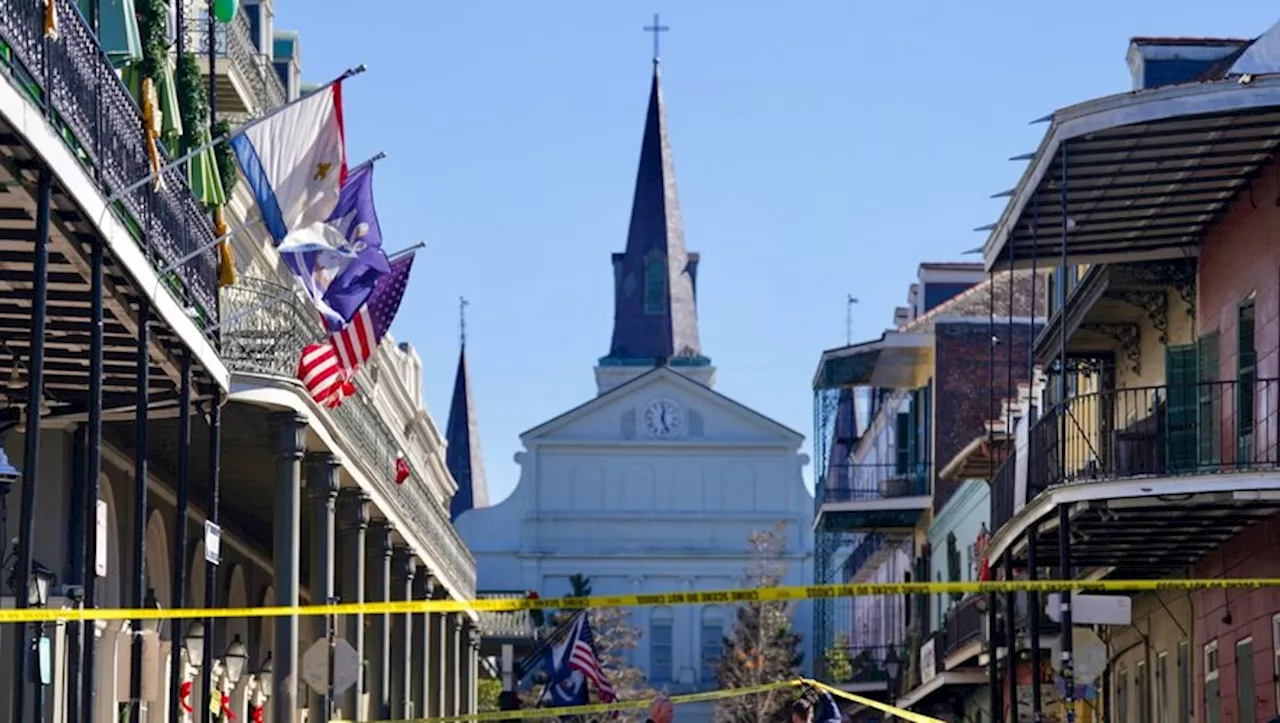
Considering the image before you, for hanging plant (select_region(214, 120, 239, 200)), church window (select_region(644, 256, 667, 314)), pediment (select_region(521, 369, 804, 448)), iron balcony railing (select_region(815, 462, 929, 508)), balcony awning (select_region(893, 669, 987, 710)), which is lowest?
balcony awning (select_region(893, 669, 987, 710))

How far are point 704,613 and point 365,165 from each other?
271 feet

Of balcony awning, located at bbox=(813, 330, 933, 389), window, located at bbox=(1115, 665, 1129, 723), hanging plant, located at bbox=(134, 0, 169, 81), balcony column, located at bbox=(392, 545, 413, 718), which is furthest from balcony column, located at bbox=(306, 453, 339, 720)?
balcony awning, located at bbox=(813, 330, 933, 389)

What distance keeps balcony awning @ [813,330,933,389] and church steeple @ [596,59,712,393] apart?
6644 centimetres

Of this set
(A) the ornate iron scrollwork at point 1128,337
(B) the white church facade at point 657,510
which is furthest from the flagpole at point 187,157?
(B) the white church facade at point 657,510

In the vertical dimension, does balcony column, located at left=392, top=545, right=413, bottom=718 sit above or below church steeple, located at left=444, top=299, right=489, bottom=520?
below

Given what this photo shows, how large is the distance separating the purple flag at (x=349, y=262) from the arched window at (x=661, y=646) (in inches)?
3174

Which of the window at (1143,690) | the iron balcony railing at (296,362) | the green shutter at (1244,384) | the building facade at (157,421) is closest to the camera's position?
the building facade at (157,421)

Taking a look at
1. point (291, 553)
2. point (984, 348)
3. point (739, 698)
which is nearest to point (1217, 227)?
point (291, 553)

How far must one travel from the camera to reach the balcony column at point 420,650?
4728cm

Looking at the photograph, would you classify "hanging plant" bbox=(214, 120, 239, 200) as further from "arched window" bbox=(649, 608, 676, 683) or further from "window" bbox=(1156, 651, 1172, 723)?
"arched window" bbox=(649, 608, 676, 683)

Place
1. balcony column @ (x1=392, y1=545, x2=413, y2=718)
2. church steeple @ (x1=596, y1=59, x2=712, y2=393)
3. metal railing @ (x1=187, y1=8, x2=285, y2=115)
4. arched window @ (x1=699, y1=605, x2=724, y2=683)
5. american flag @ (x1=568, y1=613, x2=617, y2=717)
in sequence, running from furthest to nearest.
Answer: church steeple @ (x1=596, y1=59, x2=712, y2=393), arched window @ (x1=699, y1=605, x2=724, y2=683), american flag @ (x1=568, y1=613, x2=617, y2=717), balcony column @ (x1=392, y1=545, x2=413, y2=718), metal railing @ (x1=187, y1=8, x2=285, y2=115)

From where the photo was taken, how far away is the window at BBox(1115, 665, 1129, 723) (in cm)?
3212

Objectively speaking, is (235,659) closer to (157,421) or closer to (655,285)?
(157,421)

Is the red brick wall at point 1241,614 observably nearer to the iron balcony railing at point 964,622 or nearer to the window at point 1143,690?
the window at point 1143,690
